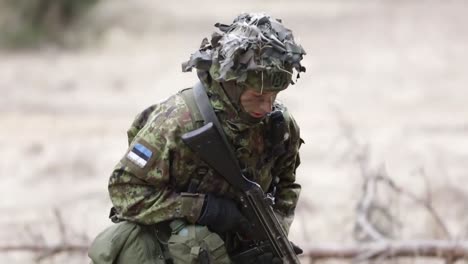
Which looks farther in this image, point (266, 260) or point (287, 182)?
point (287, 182)

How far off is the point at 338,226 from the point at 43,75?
778cm

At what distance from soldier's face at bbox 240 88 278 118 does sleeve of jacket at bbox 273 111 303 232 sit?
305mm

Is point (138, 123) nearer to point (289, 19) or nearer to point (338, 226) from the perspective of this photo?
point (338, 226)

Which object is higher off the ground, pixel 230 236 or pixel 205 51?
pixel 205 51

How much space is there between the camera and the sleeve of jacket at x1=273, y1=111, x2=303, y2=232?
10.4 feet

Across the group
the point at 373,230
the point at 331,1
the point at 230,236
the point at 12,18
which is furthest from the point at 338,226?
the point at 331,1

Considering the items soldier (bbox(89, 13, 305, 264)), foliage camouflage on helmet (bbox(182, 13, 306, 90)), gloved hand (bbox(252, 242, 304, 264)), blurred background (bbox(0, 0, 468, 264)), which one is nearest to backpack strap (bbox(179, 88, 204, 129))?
soldier (bbox(89, 13, 305, 264))

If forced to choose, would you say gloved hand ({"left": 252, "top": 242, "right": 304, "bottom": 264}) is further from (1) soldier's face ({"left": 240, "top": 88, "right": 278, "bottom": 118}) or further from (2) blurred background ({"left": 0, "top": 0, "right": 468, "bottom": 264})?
(2) blurred background ({"left": 0, "top": 0, "right": 468, "bottom": 264})

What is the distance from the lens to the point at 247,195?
3014 millimetres

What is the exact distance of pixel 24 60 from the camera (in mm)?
14484

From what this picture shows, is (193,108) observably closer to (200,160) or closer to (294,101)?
(200,160)

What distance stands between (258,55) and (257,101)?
14 cm

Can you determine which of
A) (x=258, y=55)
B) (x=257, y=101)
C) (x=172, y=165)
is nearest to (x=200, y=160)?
(x=172, y=165)

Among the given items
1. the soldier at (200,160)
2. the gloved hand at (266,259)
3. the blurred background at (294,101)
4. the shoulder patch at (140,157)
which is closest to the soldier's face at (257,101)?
the soldier at (200,160)
